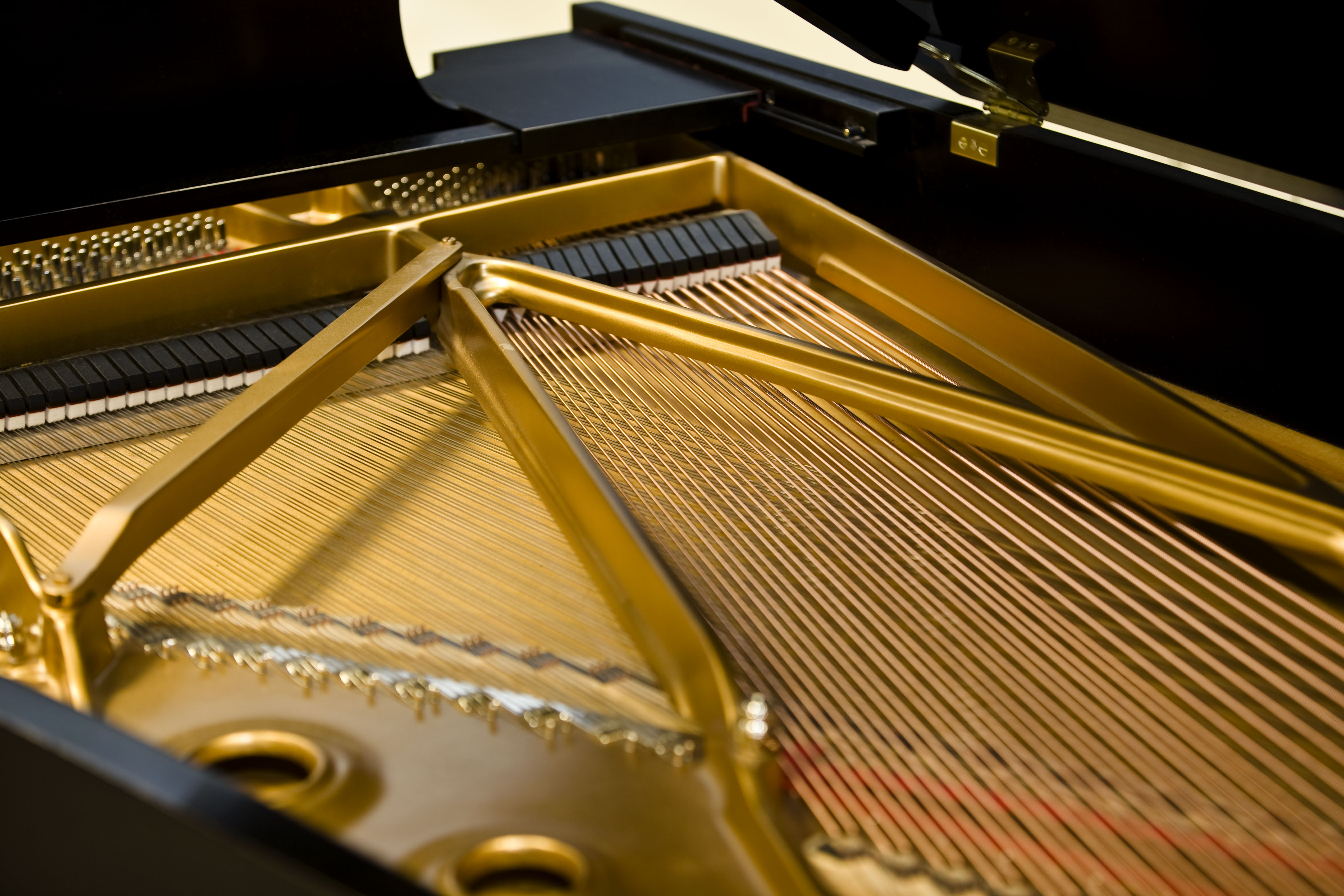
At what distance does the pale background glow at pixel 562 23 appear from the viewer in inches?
143

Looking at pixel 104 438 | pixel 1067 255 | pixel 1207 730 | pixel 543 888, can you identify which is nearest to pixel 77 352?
pixel 104 438

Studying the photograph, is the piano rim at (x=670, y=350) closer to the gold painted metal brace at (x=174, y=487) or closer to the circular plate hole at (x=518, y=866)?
the gold painted metal brace at (x=174, y=487)

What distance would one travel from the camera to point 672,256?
8.79 ft

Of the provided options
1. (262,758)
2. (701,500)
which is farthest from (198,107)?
(262,758)

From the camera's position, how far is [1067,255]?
242cm

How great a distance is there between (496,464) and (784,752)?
0.87 m

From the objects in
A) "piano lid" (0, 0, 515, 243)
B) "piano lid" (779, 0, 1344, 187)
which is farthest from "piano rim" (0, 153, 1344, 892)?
"piano lid" (779, 0, 1344, 187)

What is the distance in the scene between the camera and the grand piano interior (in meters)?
1.41

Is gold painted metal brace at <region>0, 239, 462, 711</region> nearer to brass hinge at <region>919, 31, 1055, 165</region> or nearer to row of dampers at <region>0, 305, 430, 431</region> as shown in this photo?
row of dampers at <region>0, 305, 430, 431</region>

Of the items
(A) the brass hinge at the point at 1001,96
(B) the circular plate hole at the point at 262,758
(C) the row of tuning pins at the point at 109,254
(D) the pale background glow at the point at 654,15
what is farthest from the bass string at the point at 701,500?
(D) the pale background glow at the point at 654,15

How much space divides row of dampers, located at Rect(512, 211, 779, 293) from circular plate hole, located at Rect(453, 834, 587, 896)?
1422 mm

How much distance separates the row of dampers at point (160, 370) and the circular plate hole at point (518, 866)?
122 centimetres

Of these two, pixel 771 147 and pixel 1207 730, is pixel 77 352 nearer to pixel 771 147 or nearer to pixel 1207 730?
pixel 771 147

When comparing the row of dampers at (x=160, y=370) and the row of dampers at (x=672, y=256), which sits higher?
the row of dampers at (x=672, y=256)
